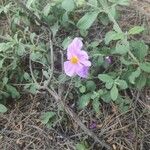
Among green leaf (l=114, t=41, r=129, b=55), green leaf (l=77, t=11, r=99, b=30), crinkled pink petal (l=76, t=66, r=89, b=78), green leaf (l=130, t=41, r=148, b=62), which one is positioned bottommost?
green leaf (l=130, t=41, r=148, b=62)

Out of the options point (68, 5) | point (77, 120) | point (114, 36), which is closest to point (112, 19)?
point (114, 36)

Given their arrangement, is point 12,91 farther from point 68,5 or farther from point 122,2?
point 122,2

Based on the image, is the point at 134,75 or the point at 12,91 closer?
the point at 134,75

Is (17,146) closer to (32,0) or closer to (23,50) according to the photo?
(23,50)

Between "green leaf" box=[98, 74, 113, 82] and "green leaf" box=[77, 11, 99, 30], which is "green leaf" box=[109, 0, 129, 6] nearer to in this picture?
"green leaf" box=[77, 11, 99, 30]

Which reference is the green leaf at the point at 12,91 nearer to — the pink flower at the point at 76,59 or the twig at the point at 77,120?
the twig at the point at 77,120

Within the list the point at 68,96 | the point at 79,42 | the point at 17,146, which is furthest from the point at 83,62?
the point at 17,146

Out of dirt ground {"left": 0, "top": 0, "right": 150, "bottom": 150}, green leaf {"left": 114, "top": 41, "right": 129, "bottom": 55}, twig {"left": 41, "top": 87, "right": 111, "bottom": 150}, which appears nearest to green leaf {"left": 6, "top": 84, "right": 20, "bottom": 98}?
dirt ground {"left": 0, "top": 0, "right": 150, "bottom": 150}

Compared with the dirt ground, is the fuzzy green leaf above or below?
above
